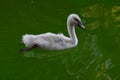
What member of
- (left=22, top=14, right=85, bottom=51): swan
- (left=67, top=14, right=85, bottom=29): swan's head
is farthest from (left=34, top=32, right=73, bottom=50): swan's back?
(left=67, top=14, right=85, bottom=29): swan's head

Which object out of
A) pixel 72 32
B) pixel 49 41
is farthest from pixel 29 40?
pixel 72 32

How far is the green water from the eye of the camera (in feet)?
21.9

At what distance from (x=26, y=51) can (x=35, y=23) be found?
126cm

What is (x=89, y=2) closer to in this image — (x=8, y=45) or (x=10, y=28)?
(x=10, y=28)

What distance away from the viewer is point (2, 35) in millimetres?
7820

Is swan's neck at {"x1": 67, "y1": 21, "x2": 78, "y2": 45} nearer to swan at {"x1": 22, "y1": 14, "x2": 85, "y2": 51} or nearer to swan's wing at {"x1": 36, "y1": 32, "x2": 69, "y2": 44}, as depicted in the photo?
swan at {"x1": 22, "y1": 14, "x2": 85, "y2": 51}

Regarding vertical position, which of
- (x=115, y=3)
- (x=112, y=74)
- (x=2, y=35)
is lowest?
(x=112, y=74)

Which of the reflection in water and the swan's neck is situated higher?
the swan's neck

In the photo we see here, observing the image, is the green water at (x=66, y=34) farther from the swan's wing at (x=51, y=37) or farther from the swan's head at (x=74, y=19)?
the swan's head at (x=74, y=19)

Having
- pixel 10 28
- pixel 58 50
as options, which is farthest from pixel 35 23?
pixel 58 50

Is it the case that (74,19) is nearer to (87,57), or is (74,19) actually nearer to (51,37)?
(51,37)

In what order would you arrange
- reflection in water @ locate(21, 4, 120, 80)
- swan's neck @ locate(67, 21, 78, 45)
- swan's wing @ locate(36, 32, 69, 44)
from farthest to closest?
swan's neck @ locate(67, 21, 78, 45) < swan's wing @ locate(36, 32, 69, 44) < reflection in water @ locate(21, 4, 120, 80)

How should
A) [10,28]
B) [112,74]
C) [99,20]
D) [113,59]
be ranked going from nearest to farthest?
1. [112,74]
2. [113,59]
3. [10,28]
4. [99,20]

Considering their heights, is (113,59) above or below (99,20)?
below
